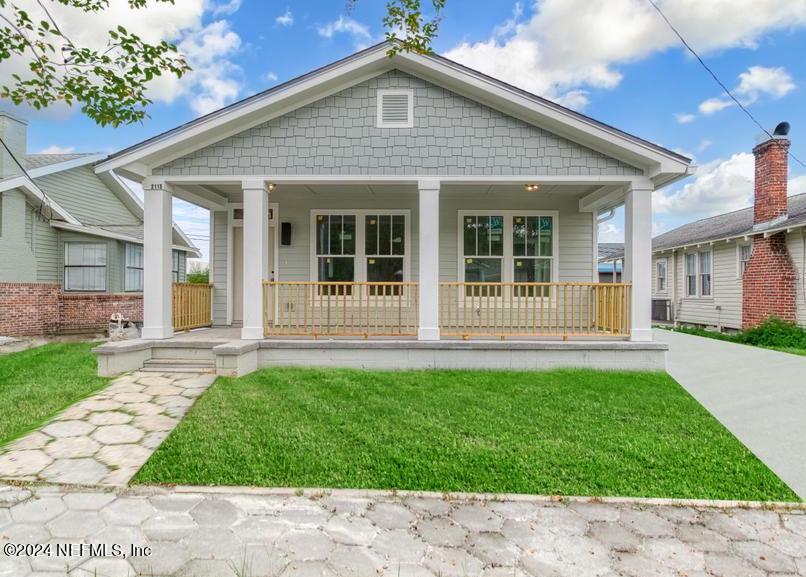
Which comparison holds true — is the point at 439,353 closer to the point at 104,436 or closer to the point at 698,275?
the point at 104,436

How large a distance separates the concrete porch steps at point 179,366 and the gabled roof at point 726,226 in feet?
42.6

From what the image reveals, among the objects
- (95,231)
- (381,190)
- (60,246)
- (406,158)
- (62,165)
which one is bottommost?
(60,246)

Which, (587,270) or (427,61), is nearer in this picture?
(427,61)

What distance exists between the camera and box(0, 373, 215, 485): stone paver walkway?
3295 mm

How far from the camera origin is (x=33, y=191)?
34.5 feet

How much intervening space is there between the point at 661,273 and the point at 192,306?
17169 mm

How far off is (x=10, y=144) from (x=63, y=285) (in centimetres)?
386

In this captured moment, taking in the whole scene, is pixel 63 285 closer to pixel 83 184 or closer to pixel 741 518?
pixel 83 184

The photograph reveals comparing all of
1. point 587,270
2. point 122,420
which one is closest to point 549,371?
point 587,270

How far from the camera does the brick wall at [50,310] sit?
9328 millimetres

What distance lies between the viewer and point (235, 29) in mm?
10812

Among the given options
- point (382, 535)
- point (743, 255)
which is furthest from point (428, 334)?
point (743, 255)

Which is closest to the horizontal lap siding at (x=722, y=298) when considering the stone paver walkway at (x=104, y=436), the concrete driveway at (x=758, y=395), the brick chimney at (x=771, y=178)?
the brick chimney at (x=771, y=178)

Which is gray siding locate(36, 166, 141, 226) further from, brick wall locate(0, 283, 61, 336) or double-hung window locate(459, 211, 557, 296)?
double-hung window locate(459, 211, 557, 296)
